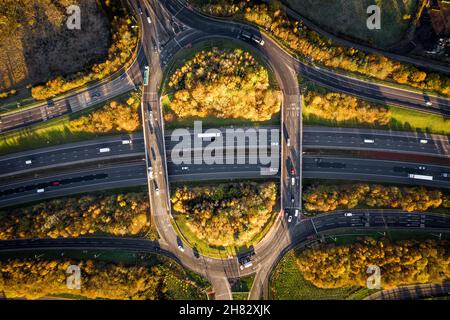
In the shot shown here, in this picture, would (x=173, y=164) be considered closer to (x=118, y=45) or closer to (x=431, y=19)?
(x=118, y=45)

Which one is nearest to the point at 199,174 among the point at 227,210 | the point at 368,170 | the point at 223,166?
the point at 223,166

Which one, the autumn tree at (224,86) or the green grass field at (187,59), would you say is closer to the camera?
the autumn tree at (224,86)

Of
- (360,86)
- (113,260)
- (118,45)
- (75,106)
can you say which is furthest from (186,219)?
(360,86)

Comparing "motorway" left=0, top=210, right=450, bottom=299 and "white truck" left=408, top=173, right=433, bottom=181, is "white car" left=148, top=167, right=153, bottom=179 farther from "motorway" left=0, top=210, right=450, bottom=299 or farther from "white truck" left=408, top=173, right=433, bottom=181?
"white truck" left=408, top=173, right=433, bottom=181

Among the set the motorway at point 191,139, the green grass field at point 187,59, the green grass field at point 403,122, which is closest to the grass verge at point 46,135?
the motorway at point 191,139

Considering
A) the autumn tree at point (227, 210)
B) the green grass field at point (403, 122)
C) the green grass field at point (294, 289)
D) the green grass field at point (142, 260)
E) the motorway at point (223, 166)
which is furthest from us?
the green grass field at point (403, 122)

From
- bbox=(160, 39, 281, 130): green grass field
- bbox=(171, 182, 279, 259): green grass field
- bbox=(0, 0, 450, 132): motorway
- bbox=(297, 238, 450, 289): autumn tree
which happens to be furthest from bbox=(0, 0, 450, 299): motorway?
bbox=(297, 238, 450, 289): autumn tree

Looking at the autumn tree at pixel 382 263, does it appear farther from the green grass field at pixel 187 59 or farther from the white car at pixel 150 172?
the white car at pixel 150 172

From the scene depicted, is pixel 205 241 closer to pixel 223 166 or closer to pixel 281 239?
pixel 281 239
